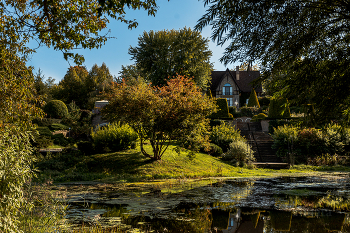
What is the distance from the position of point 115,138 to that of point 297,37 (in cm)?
1164

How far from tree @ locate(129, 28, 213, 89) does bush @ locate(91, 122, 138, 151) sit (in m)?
19.2

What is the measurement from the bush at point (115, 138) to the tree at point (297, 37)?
33.6 ft

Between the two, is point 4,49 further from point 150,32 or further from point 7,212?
point 150,32

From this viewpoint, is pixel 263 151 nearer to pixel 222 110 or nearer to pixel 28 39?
pixel 222 110

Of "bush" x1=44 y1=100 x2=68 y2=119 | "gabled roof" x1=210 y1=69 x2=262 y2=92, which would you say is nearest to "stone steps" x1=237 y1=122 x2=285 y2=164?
"bush" x1=44 y1=100 x2=68 y2=119

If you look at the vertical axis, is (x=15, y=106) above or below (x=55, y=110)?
below

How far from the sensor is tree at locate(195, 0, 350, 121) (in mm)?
6266

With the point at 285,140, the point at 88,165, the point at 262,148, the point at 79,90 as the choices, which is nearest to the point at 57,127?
the point at 88,165

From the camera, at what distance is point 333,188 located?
35.5 feet

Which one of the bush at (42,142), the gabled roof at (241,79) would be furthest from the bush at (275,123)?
the gabled roof at (241,79)

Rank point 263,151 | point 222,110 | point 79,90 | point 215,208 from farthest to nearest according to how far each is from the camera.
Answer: point 79,90, point 222,110, point 263,151, point 215,208

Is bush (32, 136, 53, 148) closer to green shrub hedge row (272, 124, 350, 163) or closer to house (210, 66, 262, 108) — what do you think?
green shrub hedge row (272, 124, 350, 163)

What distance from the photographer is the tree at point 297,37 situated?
6.27 m

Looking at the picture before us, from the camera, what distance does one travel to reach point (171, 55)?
117 feet
